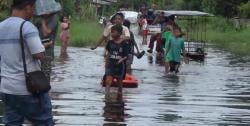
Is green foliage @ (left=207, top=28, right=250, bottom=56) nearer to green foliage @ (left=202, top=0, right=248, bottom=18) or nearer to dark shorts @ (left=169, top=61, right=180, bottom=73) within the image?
green foliage @ (left=202, top=0, right=248, bottom=18)

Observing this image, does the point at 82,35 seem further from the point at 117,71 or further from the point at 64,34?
the point at 117,71

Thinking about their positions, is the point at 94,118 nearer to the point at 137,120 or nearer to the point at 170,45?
the point at 137,120

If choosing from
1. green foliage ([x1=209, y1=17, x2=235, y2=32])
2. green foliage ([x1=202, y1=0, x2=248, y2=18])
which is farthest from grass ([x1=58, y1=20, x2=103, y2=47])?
green foliage ([x1=202, y1=0, x2=248, y2=18])

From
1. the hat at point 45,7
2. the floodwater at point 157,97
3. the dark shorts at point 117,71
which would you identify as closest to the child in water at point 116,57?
the dark shorts at point 117,71

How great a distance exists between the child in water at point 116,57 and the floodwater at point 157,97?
0.47 metres

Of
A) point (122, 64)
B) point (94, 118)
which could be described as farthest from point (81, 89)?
point (94, 118)

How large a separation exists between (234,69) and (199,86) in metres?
6.37

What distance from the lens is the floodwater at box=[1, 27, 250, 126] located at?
12.5 meters

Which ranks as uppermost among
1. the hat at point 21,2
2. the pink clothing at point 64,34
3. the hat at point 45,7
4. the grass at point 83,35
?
the hat at point 21,2

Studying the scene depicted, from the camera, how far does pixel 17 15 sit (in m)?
7.84

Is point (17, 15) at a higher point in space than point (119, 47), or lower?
higher

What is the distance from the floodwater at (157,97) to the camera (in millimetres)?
12500

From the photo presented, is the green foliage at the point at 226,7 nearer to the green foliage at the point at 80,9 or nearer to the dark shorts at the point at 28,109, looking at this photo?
the green foliage at the point at 80,9

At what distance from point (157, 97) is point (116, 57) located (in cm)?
126
